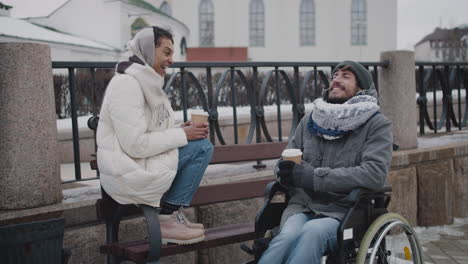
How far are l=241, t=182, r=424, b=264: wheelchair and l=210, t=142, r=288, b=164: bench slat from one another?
0.70 metres

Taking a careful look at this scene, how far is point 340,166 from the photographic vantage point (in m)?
3.84

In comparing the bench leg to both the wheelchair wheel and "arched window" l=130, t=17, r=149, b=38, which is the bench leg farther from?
"arched window" l=130, t=17, r=149, b=38

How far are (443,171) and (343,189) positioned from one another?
3531mm

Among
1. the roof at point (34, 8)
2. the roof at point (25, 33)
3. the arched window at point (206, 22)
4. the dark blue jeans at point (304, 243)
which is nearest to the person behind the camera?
the dark blue jeans at point (304, 243)

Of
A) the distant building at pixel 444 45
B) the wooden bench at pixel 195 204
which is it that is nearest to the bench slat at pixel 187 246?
the wooden bench at pixel 195 204

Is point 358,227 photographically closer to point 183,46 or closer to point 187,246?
point 187,246

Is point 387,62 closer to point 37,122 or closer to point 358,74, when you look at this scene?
point 358,74

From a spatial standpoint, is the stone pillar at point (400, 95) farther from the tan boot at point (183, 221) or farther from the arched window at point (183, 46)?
the arched window at point (183, 46)

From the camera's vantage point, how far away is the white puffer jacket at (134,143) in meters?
3.48

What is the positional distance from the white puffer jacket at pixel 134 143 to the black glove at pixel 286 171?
628mm

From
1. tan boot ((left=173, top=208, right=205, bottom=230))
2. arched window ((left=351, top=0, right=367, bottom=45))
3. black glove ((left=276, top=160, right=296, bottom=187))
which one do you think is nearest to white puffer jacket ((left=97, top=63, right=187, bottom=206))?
tan boot ((left=173, top=208, right=205, bottom=230))

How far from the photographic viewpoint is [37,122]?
412 cm

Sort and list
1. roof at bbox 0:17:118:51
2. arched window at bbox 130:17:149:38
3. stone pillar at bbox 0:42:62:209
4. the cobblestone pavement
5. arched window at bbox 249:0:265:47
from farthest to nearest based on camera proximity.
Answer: arched window at bbox 249:0:265:47 < arched window at bbox 130:17:149:38 < roof at bbox 0:17:118:51 < the cobblestone pavement < stone pillar at bbox 0:42:62:209

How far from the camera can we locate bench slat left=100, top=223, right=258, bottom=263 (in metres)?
3.60
